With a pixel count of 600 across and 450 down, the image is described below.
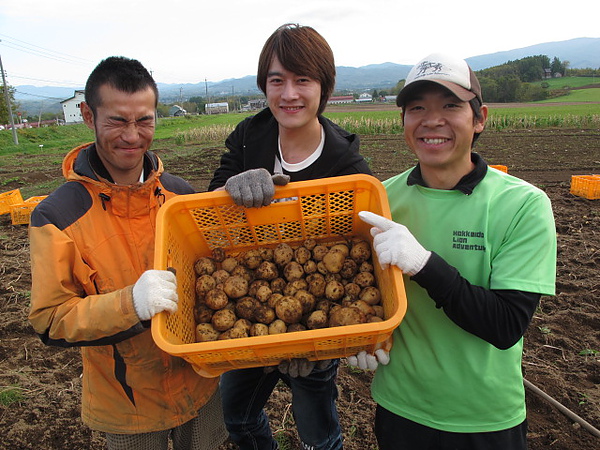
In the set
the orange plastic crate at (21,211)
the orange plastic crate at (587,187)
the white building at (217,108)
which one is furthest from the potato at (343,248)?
the white building at (217,108)

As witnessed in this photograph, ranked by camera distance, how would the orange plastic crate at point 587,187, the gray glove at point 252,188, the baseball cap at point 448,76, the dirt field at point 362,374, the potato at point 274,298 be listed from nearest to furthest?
the baseball cap at point 448,76 → the gray glove at point 252,188 → the potato at point 274,298 → the dirt field at point 362,374 → the orange plastic crate at point 587,187

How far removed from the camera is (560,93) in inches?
2040

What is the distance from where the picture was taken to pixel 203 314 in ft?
A: 6.35

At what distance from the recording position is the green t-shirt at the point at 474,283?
143 centimetres

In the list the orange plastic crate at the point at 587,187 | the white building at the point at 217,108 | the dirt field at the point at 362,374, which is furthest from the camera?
the white building at the point at 217,108

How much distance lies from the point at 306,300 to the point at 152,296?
0.77 m

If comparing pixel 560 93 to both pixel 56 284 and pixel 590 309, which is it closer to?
pixel 590 309

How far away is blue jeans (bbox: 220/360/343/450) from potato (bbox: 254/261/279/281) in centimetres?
51

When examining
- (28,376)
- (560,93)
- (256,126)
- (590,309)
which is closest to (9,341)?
(28,376)

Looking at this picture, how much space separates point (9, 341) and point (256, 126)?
340 centimetres

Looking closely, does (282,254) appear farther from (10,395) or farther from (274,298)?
(10,395)

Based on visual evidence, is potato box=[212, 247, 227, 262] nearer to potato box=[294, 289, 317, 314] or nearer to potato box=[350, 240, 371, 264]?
potato box=[294, 289, 317, 314]

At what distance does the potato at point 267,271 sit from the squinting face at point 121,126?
0.78 m

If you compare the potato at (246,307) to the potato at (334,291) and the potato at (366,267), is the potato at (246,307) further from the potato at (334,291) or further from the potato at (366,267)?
the potato at (366,267)
